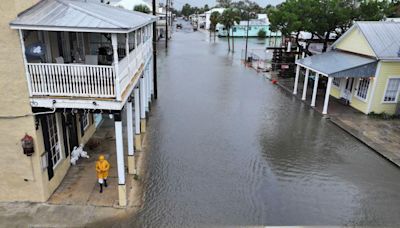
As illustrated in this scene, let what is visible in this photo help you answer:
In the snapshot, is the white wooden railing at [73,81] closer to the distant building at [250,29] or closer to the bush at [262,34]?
the distant building at [250,29]

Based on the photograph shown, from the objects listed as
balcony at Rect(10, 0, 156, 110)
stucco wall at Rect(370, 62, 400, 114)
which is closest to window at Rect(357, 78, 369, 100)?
stucco wall at Rect(370, 62, 400, 114)

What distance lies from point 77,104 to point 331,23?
2267cm

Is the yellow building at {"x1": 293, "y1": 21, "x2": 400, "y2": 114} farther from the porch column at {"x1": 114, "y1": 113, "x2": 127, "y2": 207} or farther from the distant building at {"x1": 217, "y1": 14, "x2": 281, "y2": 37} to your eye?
the distant building at {"x1": 217, "y1": 14, "x2": 281, "y2": 37}

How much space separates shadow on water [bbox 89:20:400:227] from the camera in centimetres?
927

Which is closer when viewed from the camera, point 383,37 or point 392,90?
point 392,90

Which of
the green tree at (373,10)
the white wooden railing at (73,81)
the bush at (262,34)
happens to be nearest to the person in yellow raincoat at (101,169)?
the white wooden railing at (73,81)

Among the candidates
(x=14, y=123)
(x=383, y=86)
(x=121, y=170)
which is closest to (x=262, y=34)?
(x=383, y=86)

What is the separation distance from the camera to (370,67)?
17.7 meters

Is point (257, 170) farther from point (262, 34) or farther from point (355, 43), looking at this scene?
point (262, 34)

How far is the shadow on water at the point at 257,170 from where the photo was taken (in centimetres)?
927

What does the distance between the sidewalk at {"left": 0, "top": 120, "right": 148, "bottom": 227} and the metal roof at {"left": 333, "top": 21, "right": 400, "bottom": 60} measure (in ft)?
48.7

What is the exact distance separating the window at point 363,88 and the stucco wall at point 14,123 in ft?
57.3

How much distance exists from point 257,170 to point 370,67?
1051 cm

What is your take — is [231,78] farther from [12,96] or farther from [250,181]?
[12,96]
